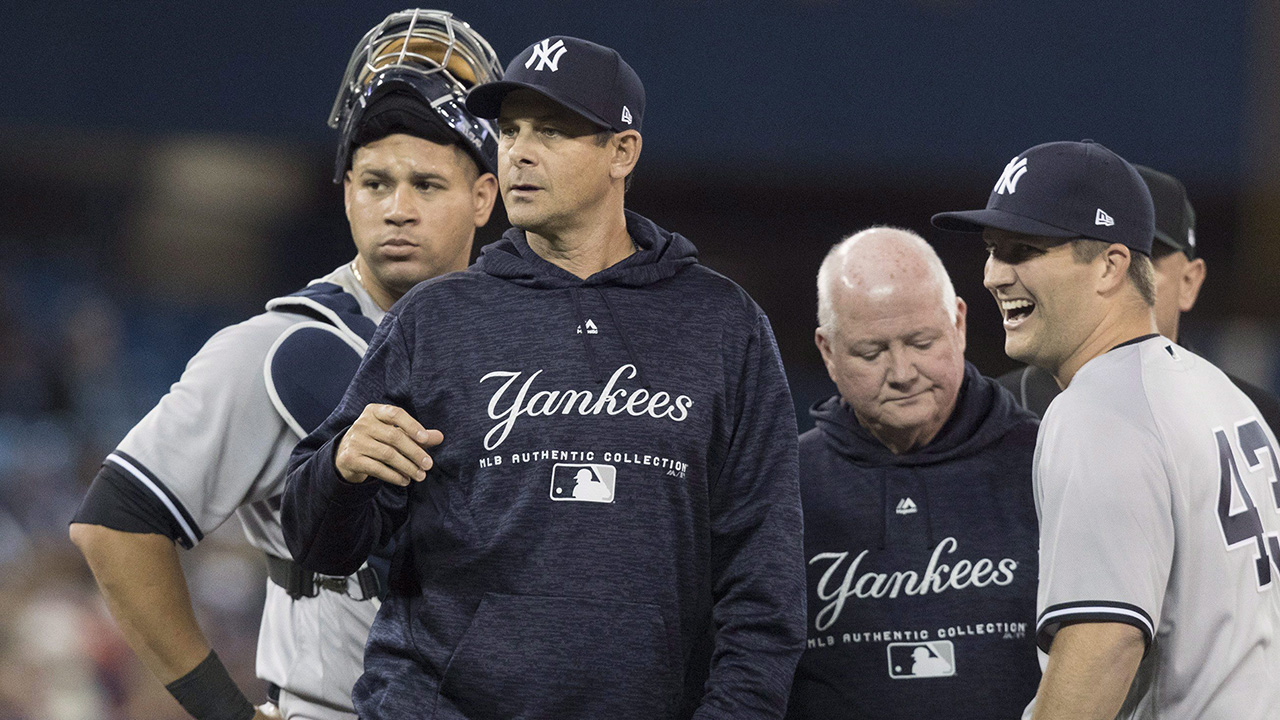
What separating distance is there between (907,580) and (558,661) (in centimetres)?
86

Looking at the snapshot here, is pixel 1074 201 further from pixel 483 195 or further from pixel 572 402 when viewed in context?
pixel 483 195

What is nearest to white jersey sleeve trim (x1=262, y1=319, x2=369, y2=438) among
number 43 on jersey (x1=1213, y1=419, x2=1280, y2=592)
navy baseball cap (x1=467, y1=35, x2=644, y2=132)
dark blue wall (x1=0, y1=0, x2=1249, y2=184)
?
navy baseball cap (x1=467, y1=35, x2=644, y2=132)

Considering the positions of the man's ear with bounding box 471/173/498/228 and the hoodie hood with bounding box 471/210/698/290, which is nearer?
the hoodie hood with bounding box 471/210/698/290

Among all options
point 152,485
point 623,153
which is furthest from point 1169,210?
point 152,485

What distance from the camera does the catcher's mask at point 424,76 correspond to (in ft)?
8.23

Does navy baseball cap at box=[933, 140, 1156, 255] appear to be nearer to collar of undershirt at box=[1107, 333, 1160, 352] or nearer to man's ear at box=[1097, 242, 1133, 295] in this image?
man's ear at box=[1097, 242, 1133, 295]

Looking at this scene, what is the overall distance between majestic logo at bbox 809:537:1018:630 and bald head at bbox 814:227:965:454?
9.9 inches

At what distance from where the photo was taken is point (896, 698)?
2.36 metres

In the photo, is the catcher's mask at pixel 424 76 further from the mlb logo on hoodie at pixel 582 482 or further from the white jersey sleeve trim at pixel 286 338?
the mlb logo on hoodie at pixel 582 482

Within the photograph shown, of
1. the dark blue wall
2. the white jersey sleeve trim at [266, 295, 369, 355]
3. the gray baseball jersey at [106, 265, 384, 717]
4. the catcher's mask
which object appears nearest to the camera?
the gray baseball jersey at [106, 265, 384, 717]

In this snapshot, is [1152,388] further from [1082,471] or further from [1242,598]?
[1242,598]

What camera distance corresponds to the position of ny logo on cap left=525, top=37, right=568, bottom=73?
196cm

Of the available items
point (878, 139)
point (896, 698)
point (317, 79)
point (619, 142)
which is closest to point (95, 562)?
point (619, 142)

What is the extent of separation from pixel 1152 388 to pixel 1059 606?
0.37 m
